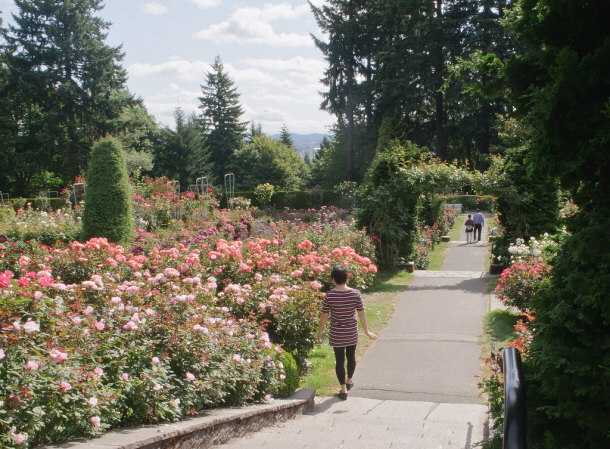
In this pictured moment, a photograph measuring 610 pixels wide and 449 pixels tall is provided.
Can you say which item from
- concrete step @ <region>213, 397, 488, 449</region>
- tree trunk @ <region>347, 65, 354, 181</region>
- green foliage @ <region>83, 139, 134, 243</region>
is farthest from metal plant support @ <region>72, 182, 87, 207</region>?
tree trunk @ <region>347, 65, 354, 181</region>

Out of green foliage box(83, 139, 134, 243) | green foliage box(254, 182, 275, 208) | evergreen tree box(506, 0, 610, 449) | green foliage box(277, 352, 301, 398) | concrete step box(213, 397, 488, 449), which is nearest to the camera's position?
evergreen tree box(506, 0, 610, 449)

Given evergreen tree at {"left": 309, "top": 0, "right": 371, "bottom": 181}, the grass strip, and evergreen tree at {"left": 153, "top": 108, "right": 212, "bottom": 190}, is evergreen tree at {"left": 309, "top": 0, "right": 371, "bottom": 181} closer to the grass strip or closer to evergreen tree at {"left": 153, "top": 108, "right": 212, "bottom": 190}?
evergreen tree at {"left": 153, "top": 108, "right": 212, "bottom": 190}

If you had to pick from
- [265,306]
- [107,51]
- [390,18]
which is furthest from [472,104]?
[265,306]

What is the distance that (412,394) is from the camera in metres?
5.63

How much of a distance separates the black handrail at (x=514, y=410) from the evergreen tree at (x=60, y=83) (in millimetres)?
36048

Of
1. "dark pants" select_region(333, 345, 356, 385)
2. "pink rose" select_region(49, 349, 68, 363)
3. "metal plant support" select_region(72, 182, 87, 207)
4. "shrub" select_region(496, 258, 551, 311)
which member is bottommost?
"dark pants" select_region(333, 345, 356, 385)

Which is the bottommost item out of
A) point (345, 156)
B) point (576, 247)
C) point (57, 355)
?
point (57, 355)

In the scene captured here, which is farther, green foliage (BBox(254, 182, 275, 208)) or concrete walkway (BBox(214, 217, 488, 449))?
green foliage (BBox(254, 182, 275, 208))

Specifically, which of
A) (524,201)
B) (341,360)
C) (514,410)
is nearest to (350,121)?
(524,201)

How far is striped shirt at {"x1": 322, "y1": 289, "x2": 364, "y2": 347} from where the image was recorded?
5.40 metres

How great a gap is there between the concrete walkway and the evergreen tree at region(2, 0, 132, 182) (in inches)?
1214

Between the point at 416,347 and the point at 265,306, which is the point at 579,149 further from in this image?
the point at 416,347

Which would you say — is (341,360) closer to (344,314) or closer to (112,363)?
(344,314)

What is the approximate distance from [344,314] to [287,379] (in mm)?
917
